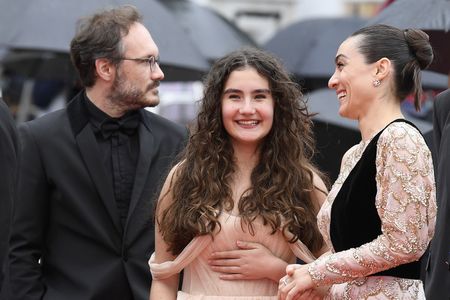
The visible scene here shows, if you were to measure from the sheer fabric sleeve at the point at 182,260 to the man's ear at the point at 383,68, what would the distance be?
100 cm

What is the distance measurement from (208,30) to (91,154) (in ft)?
28.8

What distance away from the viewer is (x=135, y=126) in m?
6.32

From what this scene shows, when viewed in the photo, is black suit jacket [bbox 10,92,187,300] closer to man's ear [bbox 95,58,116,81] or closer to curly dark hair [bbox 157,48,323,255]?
man's ear [bbox 95,58,116,81]

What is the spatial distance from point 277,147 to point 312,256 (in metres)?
0.49

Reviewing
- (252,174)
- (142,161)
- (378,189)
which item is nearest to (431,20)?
(142,161)

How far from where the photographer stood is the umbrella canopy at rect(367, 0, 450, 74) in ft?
25.3

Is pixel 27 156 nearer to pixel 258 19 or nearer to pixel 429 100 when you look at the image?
pixel 429 100

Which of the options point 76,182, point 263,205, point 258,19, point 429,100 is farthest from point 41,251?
point 258,19

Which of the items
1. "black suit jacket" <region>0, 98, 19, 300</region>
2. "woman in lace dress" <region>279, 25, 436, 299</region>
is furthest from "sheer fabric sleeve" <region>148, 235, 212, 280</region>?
"black suit jacket" <region>0, 98, 19, 300</region>

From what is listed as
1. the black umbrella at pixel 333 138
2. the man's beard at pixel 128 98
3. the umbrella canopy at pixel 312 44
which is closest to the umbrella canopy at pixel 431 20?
the black umbrella at pixel 333 138

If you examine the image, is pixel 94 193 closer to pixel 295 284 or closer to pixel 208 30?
pixel 295 284

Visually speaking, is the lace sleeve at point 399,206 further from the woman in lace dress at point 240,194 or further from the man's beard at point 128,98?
the man's beard at point 128,98

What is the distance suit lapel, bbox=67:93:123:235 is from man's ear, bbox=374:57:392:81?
1.71 metres

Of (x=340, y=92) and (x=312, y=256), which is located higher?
(x=340, y=92)
